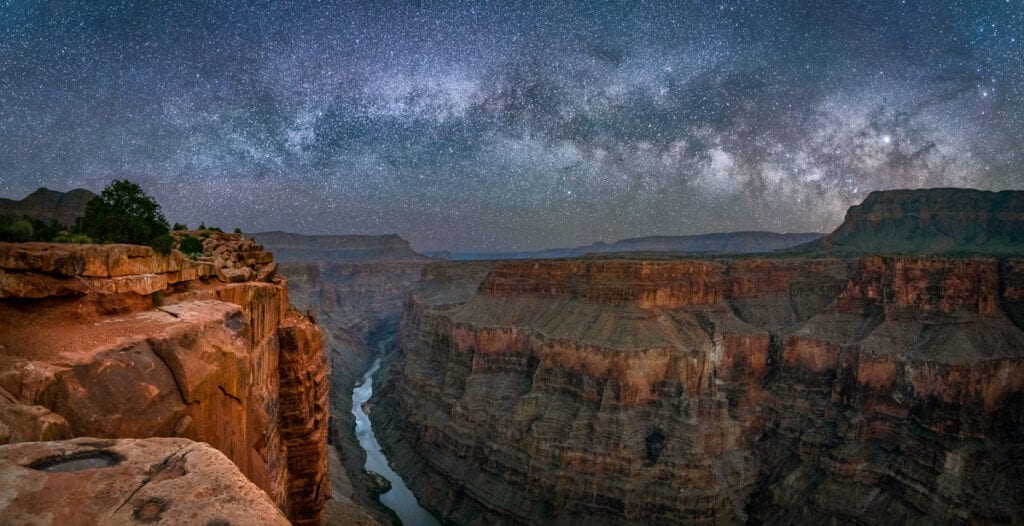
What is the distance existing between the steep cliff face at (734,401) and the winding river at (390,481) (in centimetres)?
116

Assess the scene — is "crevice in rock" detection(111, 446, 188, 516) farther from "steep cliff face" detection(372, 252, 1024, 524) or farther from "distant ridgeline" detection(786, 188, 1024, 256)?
"distant ridgeline" detection(786, 188, 1024, 256)

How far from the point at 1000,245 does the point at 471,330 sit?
6295cm

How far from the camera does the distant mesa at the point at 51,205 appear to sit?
3984cm

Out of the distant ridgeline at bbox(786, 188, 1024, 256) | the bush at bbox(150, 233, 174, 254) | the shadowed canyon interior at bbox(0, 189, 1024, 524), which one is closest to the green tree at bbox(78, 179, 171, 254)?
the bush at bbox(150, 233, 174, 254)

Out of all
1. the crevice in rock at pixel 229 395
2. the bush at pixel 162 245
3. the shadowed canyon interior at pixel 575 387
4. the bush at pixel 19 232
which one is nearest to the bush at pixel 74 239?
the bush at pixel 19 232

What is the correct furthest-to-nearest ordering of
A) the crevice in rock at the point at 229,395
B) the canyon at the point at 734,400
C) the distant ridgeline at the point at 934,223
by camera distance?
the distant ridgeline at the point at 934,223
the canyon at the point at 734,400
the crevice in rock at the point at 229,395

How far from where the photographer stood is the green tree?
44.5ft

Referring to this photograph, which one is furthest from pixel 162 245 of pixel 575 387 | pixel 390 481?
pixel 390 481

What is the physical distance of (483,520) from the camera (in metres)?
36.4

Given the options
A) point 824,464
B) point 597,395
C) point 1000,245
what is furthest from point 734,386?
point 1000,245

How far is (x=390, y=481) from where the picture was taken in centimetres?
4312

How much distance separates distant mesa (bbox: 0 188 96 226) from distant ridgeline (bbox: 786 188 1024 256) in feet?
271

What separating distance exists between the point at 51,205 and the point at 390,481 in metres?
37.9

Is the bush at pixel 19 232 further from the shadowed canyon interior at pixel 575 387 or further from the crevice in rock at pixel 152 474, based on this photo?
the crevice in rock at pixel 152 474
